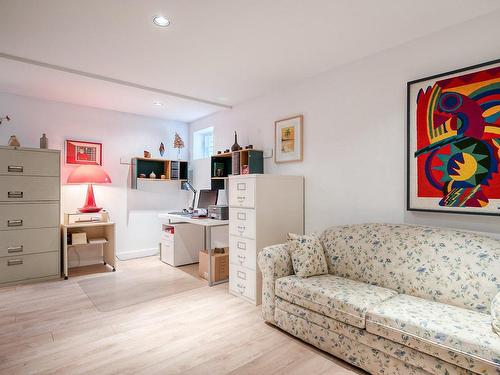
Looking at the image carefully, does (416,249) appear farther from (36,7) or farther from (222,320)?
(36,7)

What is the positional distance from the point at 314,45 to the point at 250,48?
0.55 m

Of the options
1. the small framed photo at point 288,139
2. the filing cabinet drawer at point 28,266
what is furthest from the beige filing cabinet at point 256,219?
the filing cabinet drawer at point 28,266

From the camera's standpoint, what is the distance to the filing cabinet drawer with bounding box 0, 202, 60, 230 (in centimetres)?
345

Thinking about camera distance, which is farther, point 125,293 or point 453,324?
point 125,293

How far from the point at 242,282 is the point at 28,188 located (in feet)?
9.17

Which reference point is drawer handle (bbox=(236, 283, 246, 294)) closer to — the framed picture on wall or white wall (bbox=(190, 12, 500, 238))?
white wall (bbox=(190, 12, 500, 238))

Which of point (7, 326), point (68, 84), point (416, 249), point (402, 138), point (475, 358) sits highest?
point (68, 84)

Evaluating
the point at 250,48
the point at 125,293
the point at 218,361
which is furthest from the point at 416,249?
the point at 125,293

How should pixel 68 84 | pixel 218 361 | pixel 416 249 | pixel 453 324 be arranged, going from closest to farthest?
1. pixel 453 324
2. pixel 218 361
3. pixel 416 249
4. pixel 68 84

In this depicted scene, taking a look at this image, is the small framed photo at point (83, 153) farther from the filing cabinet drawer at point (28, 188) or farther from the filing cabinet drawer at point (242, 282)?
the filing cabinet drawer at point (242, 282)

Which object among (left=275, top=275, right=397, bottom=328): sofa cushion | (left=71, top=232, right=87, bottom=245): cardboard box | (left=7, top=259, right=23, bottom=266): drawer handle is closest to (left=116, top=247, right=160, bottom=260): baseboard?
(left=71, top=232, right=87, bottom=245): cardboard box

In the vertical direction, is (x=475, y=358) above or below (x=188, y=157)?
below

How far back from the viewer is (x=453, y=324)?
160 centimetres

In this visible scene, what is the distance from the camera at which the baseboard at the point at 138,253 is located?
4.69 meters
